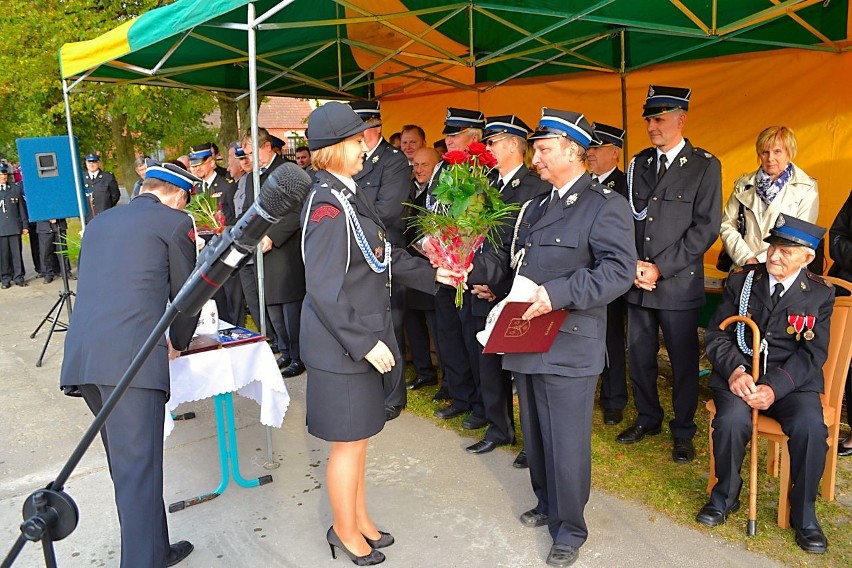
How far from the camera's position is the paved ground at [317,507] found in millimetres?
3252

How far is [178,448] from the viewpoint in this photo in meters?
4.70

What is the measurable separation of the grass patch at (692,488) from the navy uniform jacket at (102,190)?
9.14 m

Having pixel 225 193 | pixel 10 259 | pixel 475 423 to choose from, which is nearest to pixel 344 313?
pixel 475 423

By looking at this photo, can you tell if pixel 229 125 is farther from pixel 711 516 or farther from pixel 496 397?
pixel 711 516

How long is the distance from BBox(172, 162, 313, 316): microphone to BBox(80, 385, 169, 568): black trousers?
1.58 meters

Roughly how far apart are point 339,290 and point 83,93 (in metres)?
12.4

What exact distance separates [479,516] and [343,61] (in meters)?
6.42

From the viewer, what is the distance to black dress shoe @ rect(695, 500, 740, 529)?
3.39 meters

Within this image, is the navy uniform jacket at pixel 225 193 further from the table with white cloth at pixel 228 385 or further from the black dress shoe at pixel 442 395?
the table with white cloth at pixel 228 385

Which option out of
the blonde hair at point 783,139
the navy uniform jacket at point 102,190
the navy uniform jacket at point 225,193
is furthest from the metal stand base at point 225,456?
the navy uniform jacket at point 102,190

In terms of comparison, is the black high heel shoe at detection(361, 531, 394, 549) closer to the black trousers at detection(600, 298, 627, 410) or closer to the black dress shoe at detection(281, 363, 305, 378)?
the black trousers at detection(600, 298, 627, 410)

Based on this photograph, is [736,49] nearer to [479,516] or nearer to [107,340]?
[479,516]

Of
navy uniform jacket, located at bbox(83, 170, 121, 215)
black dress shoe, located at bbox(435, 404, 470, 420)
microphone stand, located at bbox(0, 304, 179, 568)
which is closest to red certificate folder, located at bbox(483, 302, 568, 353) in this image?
microphone stand, located at bbox(0, 304, 179, 568)

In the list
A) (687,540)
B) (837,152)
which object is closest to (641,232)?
(687,540)
